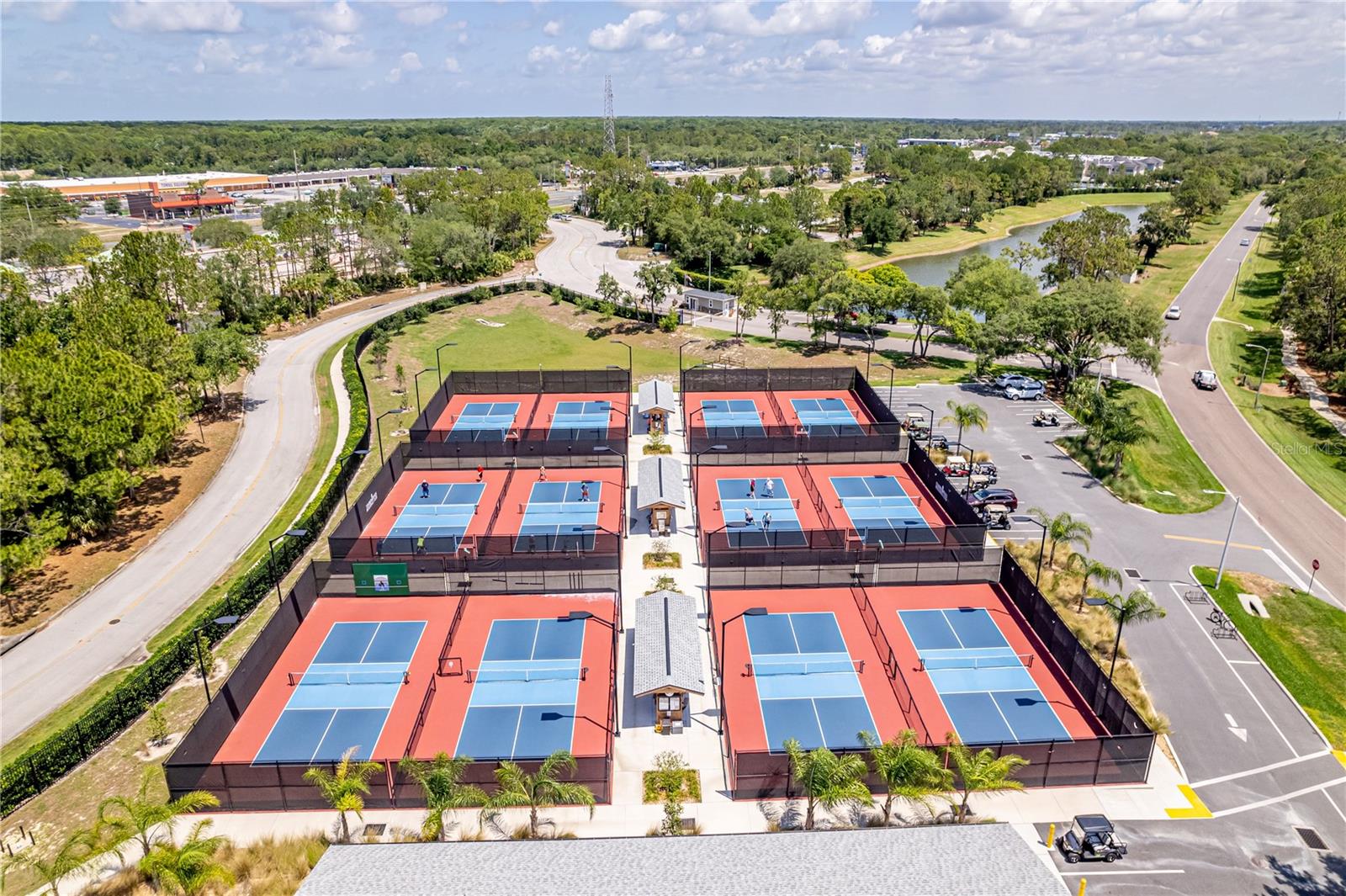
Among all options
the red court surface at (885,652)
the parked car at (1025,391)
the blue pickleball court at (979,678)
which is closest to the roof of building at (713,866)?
the red court surface at (885,652)

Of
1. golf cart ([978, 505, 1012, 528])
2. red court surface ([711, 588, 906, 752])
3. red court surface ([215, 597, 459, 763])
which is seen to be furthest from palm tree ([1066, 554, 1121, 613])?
red court surface ([215, 597, 459, 763])

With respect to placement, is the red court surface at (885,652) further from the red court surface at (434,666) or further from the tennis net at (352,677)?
the tennis net at (352,677)

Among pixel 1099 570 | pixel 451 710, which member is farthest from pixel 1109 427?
pixel 451 710

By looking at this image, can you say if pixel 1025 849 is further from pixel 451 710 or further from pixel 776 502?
pixel 776 502

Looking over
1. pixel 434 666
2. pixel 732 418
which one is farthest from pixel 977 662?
pixel 732 418

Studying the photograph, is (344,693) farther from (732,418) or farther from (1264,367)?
(1264,367)

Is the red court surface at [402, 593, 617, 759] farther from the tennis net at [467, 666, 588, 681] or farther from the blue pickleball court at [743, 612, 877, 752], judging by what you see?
the blue pickleball court at [743, 612, 877, 752]
